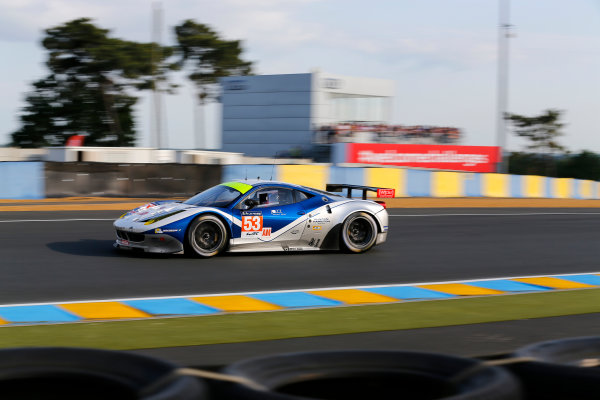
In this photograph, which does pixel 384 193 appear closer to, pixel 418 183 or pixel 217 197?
pixel 217 197

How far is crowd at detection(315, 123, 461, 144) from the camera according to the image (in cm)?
3891

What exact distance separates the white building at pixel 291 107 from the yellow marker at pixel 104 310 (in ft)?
110

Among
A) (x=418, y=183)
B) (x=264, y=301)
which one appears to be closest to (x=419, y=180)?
(x=418, y=183)

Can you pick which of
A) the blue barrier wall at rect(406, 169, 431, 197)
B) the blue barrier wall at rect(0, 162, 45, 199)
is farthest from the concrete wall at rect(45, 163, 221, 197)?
the blue barrier wall at rect(406, 169, 431, 197)

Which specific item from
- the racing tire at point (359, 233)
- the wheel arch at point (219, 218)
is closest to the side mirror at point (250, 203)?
the wheel arch at point (219, 218)

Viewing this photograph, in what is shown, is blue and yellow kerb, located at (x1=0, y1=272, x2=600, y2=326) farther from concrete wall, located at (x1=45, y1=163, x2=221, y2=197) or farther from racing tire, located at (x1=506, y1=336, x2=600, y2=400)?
concrete wall, located at (x1=45, y1=163, x2=221, y2=197)

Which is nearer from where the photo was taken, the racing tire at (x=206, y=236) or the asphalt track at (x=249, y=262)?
the asphalt track at (x=249, y=262)

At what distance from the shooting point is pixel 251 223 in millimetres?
11148

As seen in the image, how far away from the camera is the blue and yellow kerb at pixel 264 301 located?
722 cm

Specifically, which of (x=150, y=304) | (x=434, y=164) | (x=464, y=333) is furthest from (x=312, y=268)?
(x=434, y=164)

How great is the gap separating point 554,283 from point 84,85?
4413cm

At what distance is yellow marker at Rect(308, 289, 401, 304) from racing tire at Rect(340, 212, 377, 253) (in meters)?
3.00

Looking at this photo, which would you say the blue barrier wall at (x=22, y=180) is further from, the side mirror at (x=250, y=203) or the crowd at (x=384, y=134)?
the crowd at (x=384, y=134)

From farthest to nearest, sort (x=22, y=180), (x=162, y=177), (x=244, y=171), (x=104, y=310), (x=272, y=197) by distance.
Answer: (x=244, y=171) → (x=162, y=177) → (x=22, y=180) → (x=272, y=197) → (x=104, y=310)
